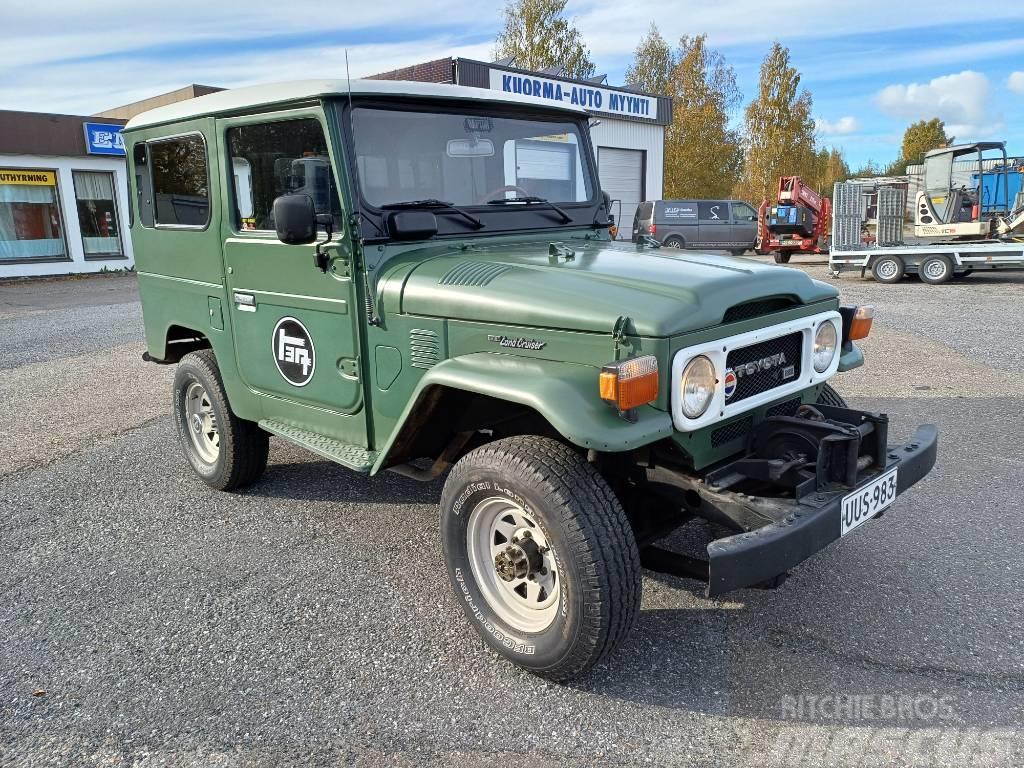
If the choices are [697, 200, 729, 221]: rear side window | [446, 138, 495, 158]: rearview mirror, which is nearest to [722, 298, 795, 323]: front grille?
[446, 138, 495, 158]: rearview mirror

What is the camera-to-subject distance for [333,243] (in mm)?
3498

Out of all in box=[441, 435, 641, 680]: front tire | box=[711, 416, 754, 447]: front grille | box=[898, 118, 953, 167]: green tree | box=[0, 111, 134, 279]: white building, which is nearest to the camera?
box=[441, 435, 641, 680]: front tire

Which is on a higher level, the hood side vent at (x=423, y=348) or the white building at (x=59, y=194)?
the white building at (x=59, y=194)

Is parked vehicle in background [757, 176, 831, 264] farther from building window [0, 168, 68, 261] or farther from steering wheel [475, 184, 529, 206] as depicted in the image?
building window [0, 168, 68, 261]

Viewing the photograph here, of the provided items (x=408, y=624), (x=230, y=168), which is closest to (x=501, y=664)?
(x=408, y=624)

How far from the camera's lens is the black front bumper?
2.53 m

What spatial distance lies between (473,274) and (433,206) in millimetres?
595

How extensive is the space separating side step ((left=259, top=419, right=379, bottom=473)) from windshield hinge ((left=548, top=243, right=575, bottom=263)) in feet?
4.03

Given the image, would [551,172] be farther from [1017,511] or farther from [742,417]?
[1017,511]

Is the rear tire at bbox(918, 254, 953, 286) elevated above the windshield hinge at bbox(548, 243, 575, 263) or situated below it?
below

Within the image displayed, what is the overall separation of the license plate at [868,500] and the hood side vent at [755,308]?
76 cm

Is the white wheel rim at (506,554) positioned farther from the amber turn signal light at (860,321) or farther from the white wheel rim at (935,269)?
the white wheel rim at (935,269)

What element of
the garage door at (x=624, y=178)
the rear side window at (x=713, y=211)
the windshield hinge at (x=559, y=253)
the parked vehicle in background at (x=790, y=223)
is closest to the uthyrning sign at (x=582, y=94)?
the garage door at (x=624, y=178)

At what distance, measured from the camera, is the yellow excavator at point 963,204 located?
1574cm
